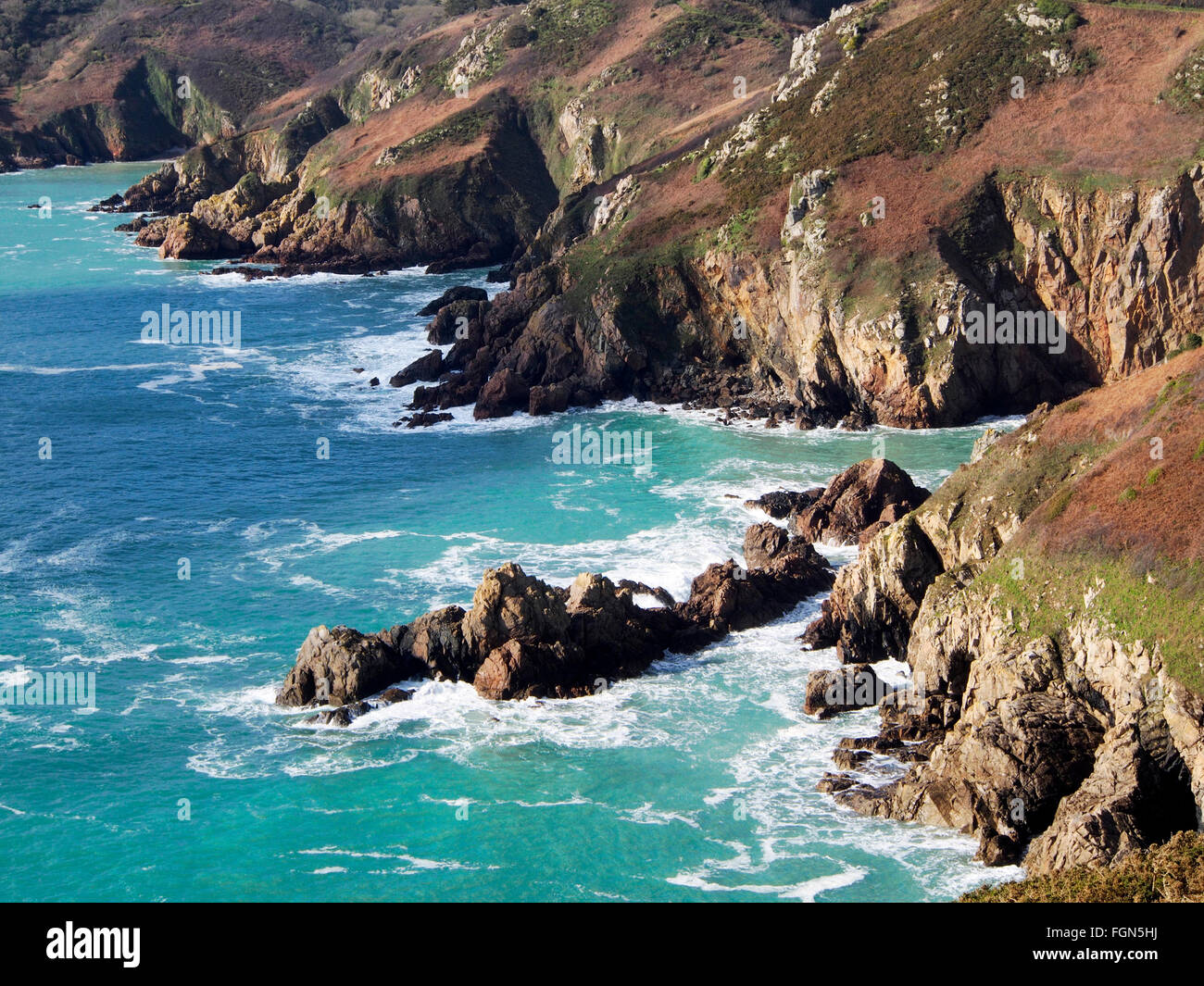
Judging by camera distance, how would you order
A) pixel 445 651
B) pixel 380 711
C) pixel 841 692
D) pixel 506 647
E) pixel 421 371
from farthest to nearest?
pixel 421 371 → pixel 445 651 → pixel 506 647 → pixel 380 711 → pixel 841 692

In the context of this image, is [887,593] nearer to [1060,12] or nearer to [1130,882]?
[1130,882]

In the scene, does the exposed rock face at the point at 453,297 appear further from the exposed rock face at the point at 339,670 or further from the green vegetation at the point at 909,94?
the exposed rock face at the point at 339,670

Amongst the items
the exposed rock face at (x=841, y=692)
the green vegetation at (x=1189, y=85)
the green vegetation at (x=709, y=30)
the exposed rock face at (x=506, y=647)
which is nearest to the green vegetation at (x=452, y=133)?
the green vegetation at (x=709, y=30)

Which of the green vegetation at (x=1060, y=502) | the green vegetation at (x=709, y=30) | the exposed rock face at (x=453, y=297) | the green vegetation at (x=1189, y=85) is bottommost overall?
the green vegetation at (x=1060, y=502)

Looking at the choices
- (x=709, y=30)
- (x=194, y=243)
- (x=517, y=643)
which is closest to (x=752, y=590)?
(x=517, y=643)

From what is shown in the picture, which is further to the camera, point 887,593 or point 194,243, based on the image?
point 194,243

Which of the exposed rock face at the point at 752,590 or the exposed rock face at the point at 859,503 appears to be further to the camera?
the exposed rock face at the point at 859,503

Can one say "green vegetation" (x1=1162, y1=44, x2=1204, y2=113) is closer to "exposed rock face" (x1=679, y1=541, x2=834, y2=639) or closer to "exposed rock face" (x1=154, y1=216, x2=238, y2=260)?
"exposed rock face" (x1=679, y1=541, x2=834, y2=639)
